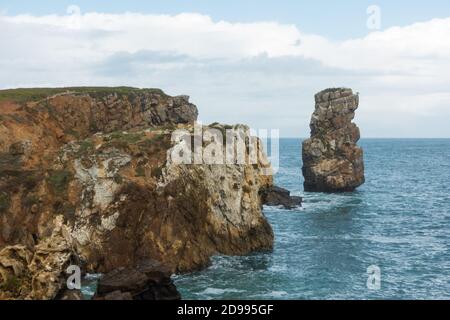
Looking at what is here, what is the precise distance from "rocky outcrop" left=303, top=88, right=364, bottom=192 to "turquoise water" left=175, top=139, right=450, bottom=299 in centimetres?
713

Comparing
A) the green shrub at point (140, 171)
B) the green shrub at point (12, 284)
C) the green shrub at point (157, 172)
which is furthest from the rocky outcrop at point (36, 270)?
the green shrub at point (157, 172)

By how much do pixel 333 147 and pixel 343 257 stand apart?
50.1 m

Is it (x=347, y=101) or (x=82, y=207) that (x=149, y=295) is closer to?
(x=82, y=207)

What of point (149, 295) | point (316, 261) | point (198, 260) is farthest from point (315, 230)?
point (149, 295)

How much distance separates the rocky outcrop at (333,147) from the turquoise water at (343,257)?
7134 mm

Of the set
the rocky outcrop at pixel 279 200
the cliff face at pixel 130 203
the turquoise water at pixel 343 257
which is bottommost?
the turquoise water at pixel 343 257

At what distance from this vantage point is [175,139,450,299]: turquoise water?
4234cm

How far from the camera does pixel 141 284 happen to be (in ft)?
120

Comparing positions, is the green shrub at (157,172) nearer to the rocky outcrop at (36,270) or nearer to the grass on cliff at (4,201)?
the grass on cliff at (4,201)

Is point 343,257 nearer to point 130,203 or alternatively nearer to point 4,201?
point 130,203

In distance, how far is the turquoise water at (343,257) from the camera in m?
42.3

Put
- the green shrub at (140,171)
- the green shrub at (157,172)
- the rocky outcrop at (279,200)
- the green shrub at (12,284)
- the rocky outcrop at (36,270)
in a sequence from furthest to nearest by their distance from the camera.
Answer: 1. the rocky outcrop at (279,200)
2. the green shrub at (157,172)
3. the green shrub at (140,171)
4. the green shrub at (12,284)
5. the rocky outcrop at (36,270)

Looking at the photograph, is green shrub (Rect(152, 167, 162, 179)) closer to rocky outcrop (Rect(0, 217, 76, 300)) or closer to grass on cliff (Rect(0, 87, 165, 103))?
rocky outcrop (Rect(0, 217, 76, 300))

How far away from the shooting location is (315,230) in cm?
6806
